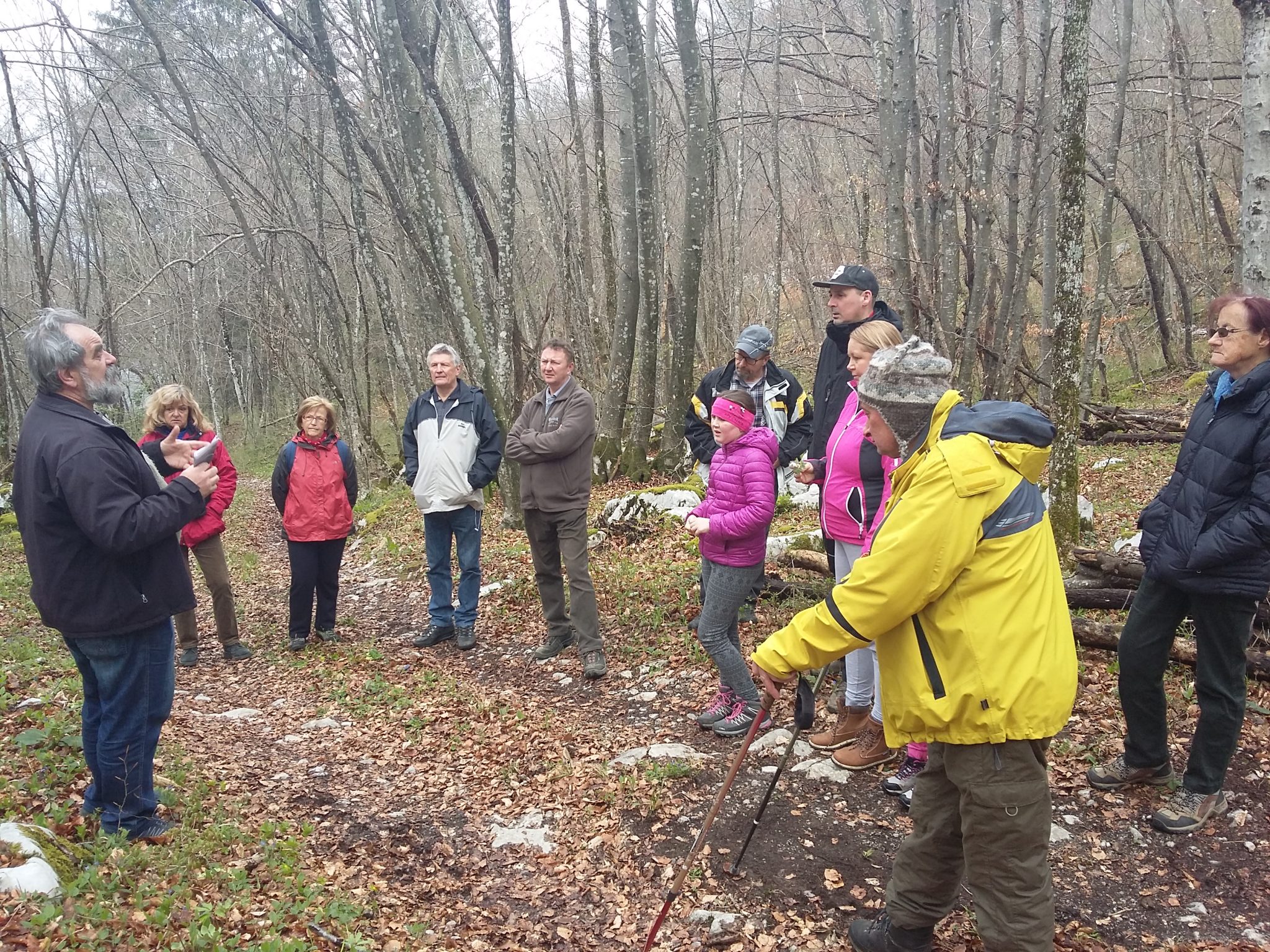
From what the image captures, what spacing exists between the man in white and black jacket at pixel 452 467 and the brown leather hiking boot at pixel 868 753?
3.57 meters

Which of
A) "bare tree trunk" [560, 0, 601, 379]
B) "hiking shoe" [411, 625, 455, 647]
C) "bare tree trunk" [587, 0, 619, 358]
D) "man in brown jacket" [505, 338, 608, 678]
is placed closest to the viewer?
"man in brown jacket" [505, 338, 608, 678]

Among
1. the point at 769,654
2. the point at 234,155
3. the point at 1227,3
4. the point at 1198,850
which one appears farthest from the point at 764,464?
the point at 1227,3

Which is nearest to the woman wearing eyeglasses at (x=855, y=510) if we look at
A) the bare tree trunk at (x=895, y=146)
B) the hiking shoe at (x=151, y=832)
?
the hiking shoe at (x=151, y=832)

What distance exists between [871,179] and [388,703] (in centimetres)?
1714

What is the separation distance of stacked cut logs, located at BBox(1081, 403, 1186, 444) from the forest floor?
819cm

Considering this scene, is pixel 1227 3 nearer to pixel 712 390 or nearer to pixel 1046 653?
pixel 712 390

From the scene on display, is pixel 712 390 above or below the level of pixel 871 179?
below

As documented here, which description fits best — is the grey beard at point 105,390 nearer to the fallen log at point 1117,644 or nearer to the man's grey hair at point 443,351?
the man's grey hair at point 443,351

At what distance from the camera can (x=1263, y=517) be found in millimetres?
3236

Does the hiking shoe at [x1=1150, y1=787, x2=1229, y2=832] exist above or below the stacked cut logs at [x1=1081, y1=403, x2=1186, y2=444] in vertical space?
below

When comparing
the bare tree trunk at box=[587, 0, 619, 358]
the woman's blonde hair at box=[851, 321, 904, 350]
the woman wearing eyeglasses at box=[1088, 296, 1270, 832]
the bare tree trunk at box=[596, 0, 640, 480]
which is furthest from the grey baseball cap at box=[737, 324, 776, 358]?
the bare tree trunk at box=[587, 0, 619, 358]

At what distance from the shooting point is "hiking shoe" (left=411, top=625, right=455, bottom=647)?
7.01m

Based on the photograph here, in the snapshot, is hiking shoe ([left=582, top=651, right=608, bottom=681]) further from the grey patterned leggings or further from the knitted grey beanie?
the knitted grey beanie

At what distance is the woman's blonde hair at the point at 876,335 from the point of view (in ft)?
12.9
